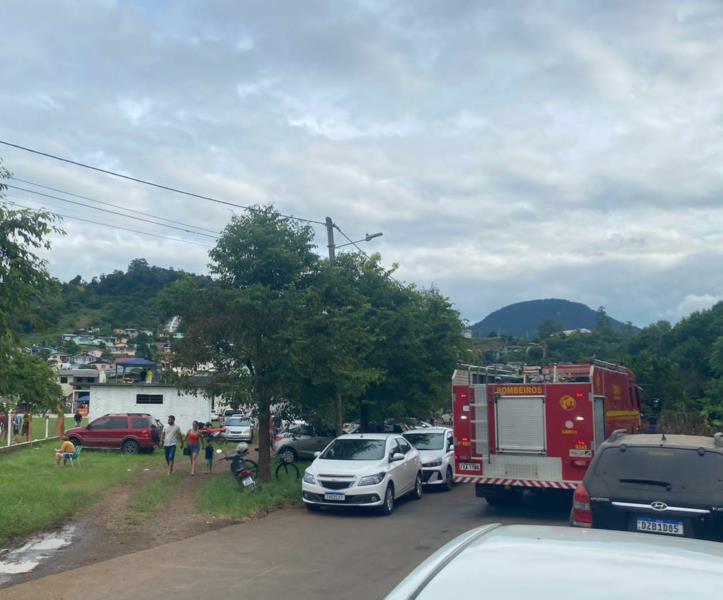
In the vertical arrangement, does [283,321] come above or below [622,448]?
above

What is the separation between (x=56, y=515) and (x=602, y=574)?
13601 mm

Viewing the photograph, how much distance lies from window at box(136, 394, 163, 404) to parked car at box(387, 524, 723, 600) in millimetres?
35771

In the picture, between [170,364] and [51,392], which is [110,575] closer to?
[51,392]

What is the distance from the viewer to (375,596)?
846cm

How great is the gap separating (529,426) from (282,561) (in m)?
5.88

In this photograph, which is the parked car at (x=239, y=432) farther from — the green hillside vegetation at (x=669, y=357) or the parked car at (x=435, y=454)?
the parked car at (x=435, y=454)

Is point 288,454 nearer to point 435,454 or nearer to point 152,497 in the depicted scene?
point 435,454

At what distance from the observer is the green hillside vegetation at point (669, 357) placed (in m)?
27.1

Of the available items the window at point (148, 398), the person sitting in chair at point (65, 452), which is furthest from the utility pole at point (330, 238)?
the window at point (148, 398)

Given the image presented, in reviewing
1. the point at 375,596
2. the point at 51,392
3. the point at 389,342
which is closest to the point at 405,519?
the point at 375,596

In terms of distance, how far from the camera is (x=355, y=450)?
52.5ft

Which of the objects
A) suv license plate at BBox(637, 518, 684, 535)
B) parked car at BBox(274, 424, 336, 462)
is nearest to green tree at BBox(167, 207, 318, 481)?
parked car at BBox(274, 424, 336, 462)

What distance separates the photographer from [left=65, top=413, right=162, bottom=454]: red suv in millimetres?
29578

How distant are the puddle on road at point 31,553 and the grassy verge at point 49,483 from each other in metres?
0.49
